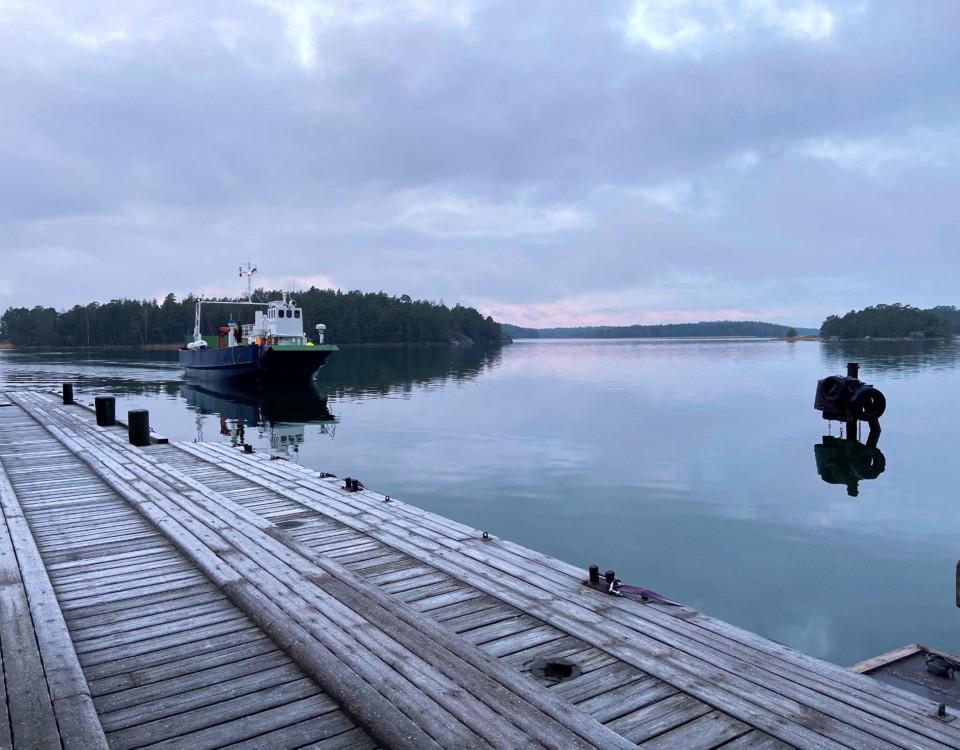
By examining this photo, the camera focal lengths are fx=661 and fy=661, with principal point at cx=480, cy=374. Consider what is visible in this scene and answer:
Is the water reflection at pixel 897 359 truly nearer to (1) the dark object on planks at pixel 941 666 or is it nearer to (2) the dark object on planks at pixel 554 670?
(1) the dark object on planks at pixel 941 666

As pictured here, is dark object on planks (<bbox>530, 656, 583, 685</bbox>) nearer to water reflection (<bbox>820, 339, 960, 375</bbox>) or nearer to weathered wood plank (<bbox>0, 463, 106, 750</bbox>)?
weathered wood plank (<bbox>0, 463, 106, 750</bbox>)

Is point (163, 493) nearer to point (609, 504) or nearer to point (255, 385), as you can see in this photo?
point (609, 504)

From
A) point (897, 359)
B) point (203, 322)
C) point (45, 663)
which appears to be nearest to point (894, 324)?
point (897, 359)

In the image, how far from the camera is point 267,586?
4832 mm

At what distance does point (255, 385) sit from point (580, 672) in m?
33.7

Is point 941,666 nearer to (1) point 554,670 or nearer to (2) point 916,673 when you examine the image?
(2) point 916,673

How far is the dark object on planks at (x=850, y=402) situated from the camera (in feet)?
70.6

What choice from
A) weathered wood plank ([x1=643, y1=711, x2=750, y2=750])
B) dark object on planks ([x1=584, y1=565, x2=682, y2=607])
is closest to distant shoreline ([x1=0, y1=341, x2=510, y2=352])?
dark object on planks ([x1=584, y1=565, x2=682, y2=607])

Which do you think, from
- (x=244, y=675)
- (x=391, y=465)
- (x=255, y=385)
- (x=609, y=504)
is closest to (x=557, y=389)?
(x=255, y=385)

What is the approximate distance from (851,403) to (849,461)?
463 centimetres

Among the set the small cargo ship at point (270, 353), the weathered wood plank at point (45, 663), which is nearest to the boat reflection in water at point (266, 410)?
the small cargo ship at point (270, 353)

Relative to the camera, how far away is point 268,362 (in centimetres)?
3366

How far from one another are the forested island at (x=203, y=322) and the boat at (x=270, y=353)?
78.2m

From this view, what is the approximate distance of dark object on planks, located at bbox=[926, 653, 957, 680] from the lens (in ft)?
15.8
